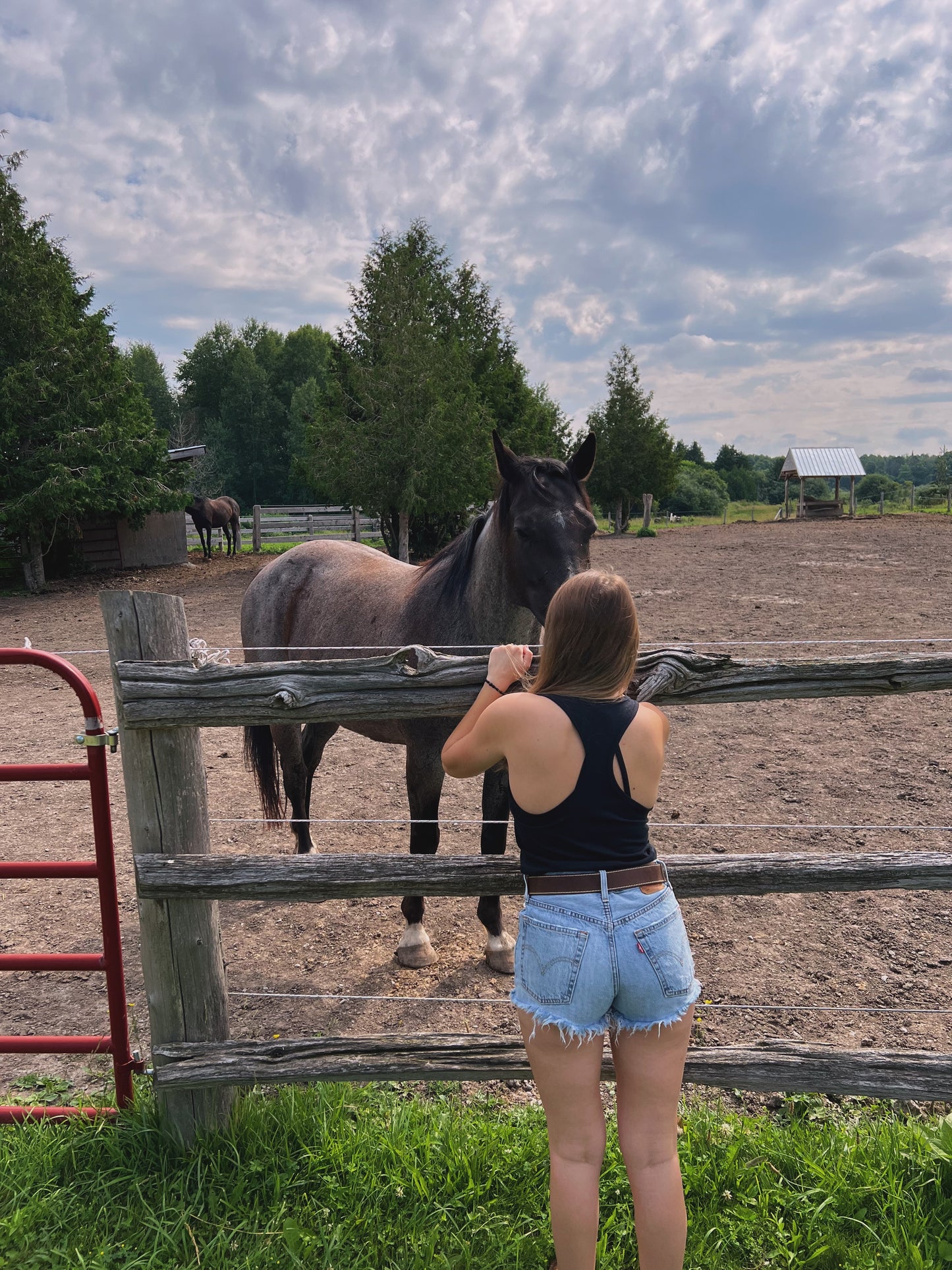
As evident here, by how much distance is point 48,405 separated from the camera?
54.5 feet

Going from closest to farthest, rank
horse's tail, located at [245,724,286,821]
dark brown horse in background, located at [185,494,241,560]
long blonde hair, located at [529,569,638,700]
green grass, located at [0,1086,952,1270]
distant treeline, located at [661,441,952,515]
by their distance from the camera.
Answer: long blonde hair, located at [529,569,638,700] → green grass, located at [0,1086,952,1270] → horse's tail, located at [245,724,286,821] → dark brown horse in background, located at [185,494,241,560] → distant treeline, located at [661,441,952,515]

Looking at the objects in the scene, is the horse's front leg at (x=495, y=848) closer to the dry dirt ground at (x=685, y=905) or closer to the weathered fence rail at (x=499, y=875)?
the dry dirt ground at (x=685, y=905)

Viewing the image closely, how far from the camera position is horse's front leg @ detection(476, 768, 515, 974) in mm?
3500

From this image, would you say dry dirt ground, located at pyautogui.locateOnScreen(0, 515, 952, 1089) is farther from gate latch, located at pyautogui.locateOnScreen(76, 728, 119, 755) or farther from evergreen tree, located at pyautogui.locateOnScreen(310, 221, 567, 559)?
evergreen tree, located at pyautogui.locateOnScreen(310, 221, 567, 559)

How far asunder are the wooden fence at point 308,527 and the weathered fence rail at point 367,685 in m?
23.4

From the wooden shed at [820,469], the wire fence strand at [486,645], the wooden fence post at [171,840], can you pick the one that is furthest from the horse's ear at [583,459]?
the wooden shed at [820,469]

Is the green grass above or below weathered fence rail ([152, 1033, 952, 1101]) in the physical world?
below

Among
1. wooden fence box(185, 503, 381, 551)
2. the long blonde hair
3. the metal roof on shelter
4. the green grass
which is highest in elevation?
the metal roof on shelter

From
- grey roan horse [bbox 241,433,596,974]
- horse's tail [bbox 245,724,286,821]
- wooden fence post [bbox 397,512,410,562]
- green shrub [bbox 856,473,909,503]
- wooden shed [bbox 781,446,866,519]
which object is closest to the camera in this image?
grey roan horse [bbox 241,433,596,974]

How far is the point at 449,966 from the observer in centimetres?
364

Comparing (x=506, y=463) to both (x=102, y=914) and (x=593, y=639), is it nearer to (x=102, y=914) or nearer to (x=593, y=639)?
(x=593, y=639)

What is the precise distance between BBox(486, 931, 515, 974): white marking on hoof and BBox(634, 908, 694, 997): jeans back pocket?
203 centimetres

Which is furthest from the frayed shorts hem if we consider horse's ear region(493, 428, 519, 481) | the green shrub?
the green shrub

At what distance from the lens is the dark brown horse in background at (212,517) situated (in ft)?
73.3
